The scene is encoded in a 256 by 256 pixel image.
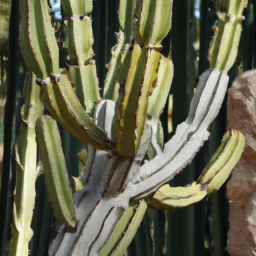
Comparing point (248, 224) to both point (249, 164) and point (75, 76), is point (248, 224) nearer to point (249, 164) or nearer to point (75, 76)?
point (249, 164)

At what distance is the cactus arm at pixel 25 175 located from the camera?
91 cm

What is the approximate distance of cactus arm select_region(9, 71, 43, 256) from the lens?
0.91 metres

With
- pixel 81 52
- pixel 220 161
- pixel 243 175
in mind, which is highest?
pixel 81 52

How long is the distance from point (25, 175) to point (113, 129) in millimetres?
387

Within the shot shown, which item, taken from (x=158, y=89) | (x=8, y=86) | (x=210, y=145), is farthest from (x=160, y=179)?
(x=8, y=86)

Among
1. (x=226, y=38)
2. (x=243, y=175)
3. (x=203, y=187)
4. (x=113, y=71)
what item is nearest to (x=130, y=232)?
(x=203, y=187)

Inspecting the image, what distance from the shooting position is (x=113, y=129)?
2.17 feet

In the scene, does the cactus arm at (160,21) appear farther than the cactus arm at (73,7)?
No

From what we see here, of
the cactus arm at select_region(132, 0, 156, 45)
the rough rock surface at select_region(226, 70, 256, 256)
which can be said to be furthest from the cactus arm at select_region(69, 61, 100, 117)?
the rough rock surface at select_region(226, 70, 256, 256)

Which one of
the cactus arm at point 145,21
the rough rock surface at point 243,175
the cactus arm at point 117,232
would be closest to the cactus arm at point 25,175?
the cactus arm at point 117,232

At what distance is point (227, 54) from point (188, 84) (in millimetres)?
576

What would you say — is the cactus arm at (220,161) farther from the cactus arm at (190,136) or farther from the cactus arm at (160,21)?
the cactus arm at (160,21)

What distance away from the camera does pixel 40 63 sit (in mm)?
610

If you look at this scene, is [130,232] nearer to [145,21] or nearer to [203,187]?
[203,187]
